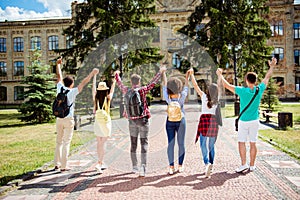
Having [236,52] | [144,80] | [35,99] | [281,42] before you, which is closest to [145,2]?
[236,52]

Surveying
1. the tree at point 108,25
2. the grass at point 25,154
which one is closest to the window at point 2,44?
the tree at point 108,25

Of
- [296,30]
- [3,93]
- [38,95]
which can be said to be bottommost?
[38,95]

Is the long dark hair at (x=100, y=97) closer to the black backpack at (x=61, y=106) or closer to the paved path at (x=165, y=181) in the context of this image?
the black backpack at (x=61, y=106)

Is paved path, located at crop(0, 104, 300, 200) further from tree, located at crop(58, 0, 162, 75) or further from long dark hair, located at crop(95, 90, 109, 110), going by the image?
tree, located at crop(58, 0, 162, 75)

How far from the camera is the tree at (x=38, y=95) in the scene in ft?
56.7

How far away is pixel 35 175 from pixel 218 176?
3.57 meters

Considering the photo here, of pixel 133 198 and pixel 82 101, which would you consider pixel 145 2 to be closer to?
pixel 82 101

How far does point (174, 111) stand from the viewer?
5.42m

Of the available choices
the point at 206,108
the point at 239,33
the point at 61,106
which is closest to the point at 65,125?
the point at 61,106

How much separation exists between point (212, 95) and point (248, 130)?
106 cm

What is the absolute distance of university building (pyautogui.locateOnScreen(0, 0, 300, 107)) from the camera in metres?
36.6

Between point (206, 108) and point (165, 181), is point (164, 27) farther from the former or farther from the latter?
point (165, 181)

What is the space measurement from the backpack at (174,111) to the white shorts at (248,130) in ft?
4.12

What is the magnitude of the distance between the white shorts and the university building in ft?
89.9
